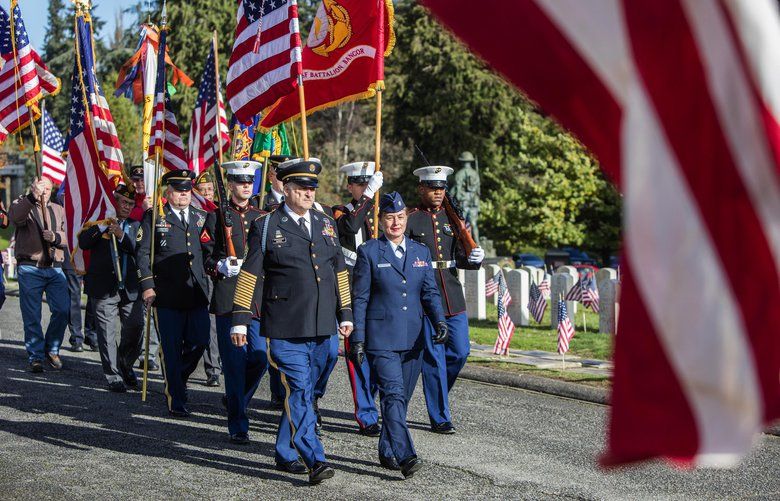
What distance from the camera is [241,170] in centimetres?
977

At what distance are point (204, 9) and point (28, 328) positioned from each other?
30.9 meters

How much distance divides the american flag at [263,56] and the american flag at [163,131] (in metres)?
1.37

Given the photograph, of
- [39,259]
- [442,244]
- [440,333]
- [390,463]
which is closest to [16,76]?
[39,259]

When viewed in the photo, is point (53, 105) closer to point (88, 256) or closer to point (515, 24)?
point (88, 256)

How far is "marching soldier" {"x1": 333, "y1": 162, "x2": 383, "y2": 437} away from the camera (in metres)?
9.22

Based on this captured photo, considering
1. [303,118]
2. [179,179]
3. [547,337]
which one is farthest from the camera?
[547,337]

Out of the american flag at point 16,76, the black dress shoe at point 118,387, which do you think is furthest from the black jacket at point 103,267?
the american flag at point 16,76

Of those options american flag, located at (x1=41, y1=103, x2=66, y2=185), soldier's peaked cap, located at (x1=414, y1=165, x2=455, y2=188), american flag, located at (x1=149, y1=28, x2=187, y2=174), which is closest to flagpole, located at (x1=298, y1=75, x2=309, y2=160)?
soldier's peaked cap, located at (x1=414, y1=165, x2=455, y2=188)

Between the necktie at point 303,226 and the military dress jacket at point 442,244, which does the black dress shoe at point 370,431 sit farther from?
the necktie at point 303,226

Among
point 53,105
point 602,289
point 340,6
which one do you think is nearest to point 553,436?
point 340,6

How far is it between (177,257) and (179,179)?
2.52ft

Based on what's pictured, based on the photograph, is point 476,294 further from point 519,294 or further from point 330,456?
point 330,456

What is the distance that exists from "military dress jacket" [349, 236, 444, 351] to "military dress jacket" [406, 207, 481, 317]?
111 cm

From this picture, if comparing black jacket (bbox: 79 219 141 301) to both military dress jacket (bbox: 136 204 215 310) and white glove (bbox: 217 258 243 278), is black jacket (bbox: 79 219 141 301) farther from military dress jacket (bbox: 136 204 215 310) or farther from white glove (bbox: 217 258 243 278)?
white glove (bbox: 217 258 243 278)
